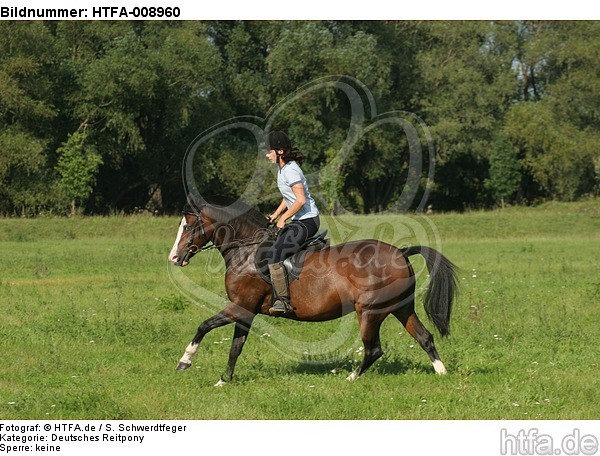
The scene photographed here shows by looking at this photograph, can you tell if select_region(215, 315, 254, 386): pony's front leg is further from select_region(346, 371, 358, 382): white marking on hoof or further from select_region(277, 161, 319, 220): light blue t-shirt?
select_region(277, 161, 319, 220): light blue t-shirt

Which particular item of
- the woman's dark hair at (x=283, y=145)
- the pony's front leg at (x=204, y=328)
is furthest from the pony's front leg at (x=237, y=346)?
the woman's dark hair at (x=283, y=145)

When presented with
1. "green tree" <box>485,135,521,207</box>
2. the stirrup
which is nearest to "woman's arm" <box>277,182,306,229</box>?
the stirrup

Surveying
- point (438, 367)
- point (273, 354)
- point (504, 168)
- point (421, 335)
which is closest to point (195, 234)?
point (273, 354)

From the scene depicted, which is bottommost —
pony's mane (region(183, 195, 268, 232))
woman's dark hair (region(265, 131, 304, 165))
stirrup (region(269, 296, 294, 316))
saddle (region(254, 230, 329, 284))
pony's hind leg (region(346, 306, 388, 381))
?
pony's hind leg (region(346, 306, 388, 381))

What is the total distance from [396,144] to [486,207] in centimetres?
1174

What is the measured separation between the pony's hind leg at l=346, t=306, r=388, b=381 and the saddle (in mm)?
1081

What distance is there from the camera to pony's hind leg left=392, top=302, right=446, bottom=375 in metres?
11.6

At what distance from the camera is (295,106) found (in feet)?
185

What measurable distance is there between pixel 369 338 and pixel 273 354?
2.52 m

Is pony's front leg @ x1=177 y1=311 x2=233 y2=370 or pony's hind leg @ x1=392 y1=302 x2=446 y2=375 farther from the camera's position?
pony's hind leg @ x1=392 y1=302 x2=446 y2=375

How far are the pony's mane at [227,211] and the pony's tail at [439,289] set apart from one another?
2128 millimetres

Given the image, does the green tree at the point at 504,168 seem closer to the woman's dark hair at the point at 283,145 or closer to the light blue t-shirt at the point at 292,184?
the light blue t-shirt at the point at 292,184

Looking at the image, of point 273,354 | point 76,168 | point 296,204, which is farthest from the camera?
point 76,168

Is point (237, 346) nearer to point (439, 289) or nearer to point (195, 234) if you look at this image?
point (195, 234)
